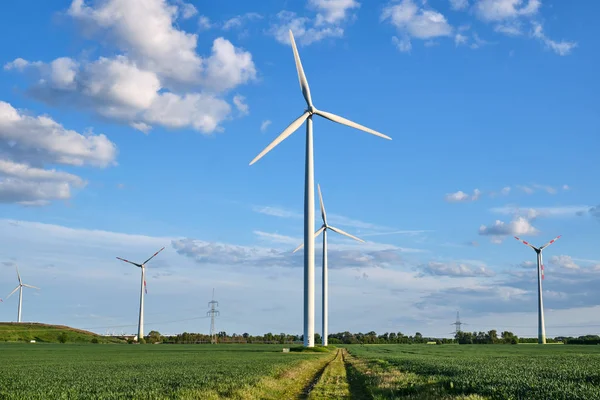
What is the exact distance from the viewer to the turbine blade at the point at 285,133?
78519mm

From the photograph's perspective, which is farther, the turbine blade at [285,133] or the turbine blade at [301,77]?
the turbine blade at [301,77]

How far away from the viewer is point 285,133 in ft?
275

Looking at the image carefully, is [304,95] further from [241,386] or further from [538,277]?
[538,277]

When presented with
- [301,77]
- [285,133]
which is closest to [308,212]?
[285,133]

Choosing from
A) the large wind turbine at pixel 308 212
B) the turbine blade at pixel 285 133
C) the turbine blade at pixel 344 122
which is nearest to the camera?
the turbine blade at pixel 285 133

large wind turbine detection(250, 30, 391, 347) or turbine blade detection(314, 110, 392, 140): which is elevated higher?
turbine blade detection(314, 110, 392, 140)

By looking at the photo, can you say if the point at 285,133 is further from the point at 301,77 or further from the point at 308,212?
the point at 308,212

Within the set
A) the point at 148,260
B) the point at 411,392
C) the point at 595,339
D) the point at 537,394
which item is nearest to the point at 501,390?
the point at 537,394

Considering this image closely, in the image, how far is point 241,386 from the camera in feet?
94.5

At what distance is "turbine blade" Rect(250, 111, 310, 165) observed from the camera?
78.5 meters

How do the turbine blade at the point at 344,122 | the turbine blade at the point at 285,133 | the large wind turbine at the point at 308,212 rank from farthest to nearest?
the turbine blade at the point at 344,122
the large wind turbine at the point at 308,212
the turbine blade at the point at 285,133

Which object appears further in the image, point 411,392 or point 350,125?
point 350,125

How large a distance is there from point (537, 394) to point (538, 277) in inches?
5693

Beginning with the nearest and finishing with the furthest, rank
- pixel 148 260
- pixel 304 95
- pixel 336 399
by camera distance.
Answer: pixel 336 399, pixel 304 95, pixel 148 260
